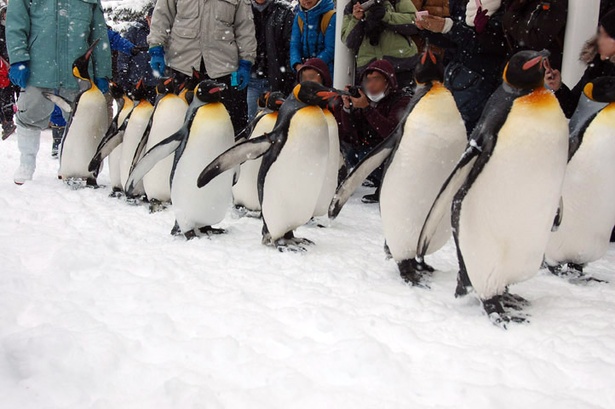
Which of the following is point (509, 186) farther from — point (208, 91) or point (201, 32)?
point (201, 32)

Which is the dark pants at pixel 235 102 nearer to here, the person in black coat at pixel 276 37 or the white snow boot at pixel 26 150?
the person in black coat at pixel 276 37

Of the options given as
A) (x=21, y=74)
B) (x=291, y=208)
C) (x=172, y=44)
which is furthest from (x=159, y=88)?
(x=291, y=208)

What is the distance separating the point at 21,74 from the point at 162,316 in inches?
138

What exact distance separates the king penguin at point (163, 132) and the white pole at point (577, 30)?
2637mm

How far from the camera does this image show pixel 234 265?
8.44ft

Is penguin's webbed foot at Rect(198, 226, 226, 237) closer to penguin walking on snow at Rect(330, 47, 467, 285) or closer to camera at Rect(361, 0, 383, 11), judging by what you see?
penguin walking on snow at Rect(330, 47, 467, 285)

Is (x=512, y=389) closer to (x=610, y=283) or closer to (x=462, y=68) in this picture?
(x=610, y=283)

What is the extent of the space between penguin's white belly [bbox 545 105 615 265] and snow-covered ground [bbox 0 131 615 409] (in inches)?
7.1

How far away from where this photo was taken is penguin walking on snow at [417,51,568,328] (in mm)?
1811

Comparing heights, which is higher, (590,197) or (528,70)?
(528,70)

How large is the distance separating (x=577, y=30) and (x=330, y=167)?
187cm

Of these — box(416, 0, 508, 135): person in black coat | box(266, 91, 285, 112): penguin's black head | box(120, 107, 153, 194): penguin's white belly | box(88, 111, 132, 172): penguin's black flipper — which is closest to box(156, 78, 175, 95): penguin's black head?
box(120, 107, 153, 194): penguin's white belly

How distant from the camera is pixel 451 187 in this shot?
1896 millimetres

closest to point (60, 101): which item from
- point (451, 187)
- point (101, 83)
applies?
point (101, 83)
